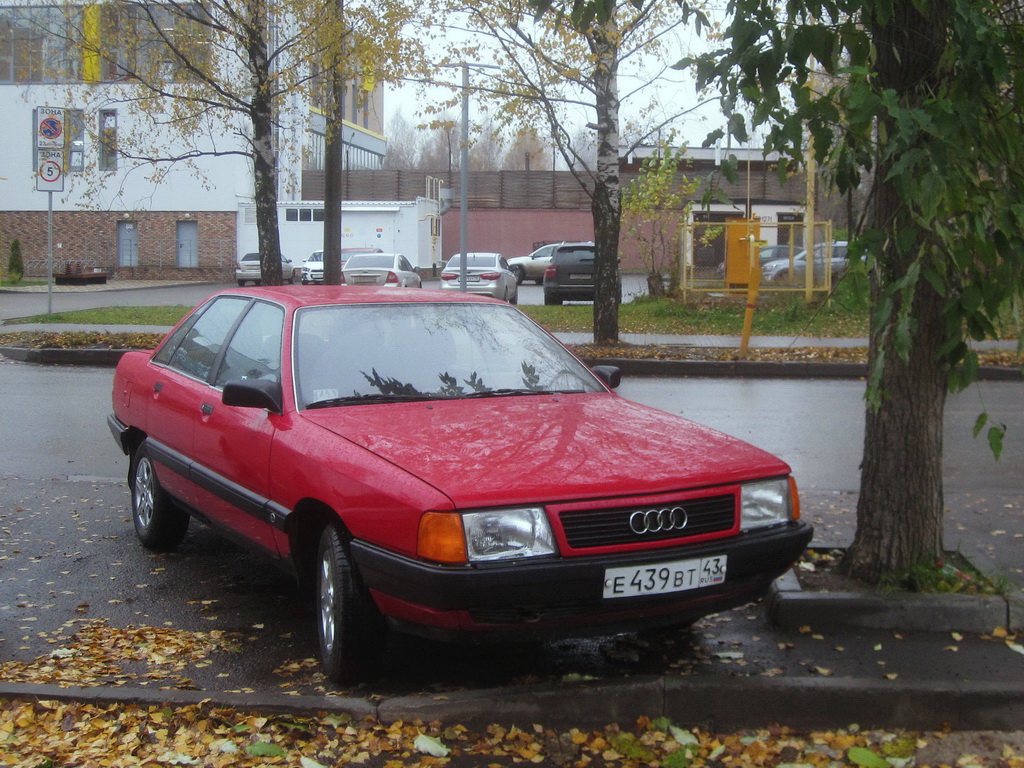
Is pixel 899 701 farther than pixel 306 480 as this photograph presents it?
No

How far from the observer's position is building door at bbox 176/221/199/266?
48.2 meters

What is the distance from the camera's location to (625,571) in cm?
371

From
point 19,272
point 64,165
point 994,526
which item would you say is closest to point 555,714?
point 994,526

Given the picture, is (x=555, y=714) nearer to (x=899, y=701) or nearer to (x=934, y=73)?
(x=899, y=701)

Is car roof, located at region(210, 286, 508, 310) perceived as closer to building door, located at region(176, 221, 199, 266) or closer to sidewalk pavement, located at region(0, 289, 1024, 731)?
sidewalk pavement, located at region(0, 289, 1024, 731)

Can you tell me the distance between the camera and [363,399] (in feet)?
15.6

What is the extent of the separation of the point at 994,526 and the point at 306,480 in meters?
4.11

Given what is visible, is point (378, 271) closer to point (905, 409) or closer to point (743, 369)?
point (743, 369)

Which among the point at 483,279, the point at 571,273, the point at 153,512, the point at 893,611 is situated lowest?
the point at 893,611

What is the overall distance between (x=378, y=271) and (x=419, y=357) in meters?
26.8

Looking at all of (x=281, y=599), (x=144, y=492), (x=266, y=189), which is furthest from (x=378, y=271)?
(x=281, y=599)

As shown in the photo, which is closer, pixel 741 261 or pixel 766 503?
pixel 766 503

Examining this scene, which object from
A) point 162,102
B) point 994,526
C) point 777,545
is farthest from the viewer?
point 162,102

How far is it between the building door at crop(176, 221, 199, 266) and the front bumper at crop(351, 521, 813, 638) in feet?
153
